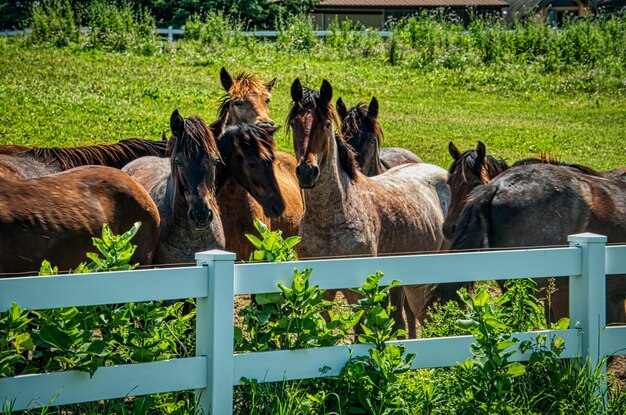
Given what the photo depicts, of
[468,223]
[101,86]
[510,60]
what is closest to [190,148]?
[468,223]

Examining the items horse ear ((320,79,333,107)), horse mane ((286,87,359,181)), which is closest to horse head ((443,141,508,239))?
horse mane ((286,87,359,181))

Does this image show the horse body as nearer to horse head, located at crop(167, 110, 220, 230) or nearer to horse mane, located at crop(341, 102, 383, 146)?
horse head, located at crop(167, 110, 220, 230)

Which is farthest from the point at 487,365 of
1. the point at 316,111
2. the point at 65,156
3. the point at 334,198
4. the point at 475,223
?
the point at 65,156

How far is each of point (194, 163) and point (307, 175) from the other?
2.82 ft

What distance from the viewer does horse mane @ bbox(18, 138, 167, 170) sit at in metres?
8.53

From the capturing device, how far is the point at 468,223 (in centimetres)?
677

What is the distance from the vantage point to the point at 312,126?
6.80 meters

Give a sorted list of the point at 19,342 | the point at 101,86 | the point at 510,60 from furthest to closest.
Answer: the point at 510,60 < the point at 101,86 < the point at 19,342

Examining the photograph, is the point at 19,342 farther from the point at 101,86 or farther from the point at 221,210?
the point at 101,86

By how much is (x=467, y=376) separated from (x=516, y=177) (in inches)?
90.2

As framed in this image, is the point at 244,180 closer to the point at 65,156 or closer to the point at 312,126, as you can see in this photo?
the point at 312,126

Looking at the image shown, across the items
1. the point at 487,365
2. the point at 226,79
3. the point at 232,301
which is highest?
the point at 226,79

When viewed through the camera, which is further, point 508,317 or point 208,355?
point 508,317

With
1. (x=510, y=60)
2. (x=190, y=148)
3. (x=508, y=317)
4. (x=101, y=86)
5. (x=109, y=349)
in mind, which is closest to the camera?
(x=109, y=349)
